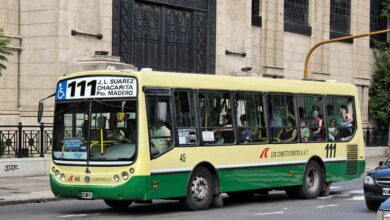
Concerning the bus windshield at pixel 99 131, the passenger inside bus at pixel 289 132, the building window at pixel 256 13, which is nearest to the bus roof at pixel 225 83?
the bus windshield at pixel 99 131

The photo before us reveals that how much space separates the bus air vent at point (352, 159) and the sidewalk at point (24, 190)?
25.6ft

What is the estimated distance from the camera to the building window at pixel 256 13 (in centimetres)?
4034

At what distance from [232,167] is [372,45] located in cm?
3537

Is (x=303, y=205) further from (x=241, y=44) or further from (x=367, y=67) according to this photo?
(x=367, y=67)

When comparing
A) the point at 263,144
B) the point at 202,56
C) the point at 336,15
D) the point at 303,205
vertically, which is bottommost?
the point at 303,205

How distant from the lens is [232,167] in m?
17.1

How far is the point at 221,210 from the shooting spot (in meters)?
16.5

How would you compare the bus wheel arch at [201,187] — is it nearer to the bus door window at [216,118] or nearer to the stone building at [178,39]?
the bus door window at [216,118]

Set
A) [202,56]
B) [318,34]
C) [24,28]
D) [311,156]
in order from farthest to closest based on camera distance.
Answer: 1. [318,34]
2. [202,56]
3. [24,28]
4. [311,156]

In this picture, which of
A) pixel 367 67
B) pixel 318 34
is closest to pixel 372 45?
pixel 367 67

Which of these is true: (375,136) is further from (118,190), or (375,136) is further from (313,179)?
(118,190)

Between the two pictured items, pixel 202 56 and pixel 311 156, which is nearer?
pixel 311 156

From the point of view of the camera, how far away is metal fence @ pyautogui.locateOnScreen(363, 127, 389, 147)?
151 ft

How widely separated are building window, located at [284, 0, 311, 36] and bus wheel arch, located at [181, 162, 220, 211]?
2658cm
